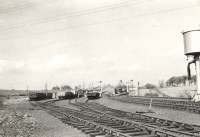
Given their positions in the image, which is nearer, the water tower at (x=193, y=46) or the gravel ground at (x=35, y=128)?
the gravel ground at (x=35, y=128)

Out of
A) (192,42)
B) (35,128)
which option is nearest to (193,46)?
(192,42)

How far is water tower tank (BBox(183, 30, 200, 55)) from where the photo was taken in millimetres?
29766

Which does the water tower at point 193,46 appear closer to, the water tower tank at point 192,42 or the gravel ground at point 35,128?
the water tower tank at point 192,42

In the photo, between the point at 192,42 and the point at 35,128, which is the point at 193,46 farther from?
the point at 35,128

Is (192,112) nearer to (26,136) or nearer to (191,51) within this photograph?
(191,51)

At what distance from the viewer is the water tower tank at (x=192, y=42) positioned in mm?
29766

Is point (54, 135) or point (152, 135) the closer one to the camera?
point (152, 135)

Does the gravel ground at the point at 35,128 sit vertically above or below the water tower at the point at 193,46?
below

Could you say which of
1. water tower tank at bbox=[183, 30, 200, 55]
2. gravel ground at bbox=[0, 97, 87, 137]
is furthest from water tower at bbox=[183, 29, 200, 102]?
gravel ground at bbox=[0, 97, 87, 137]

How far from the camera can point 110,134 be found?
13016mm

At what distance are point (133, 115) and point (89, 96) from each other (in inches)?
1107

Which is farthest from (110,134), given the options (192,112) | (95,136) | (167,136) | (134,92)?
(134,92)

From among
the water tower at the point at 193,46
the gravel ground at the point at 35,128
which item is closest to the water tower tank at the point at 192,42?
the water tower at the point at 193,46

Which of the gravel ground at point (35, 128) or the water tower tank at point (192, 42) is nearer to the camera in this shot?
the gravel ground at point (35, 128)
